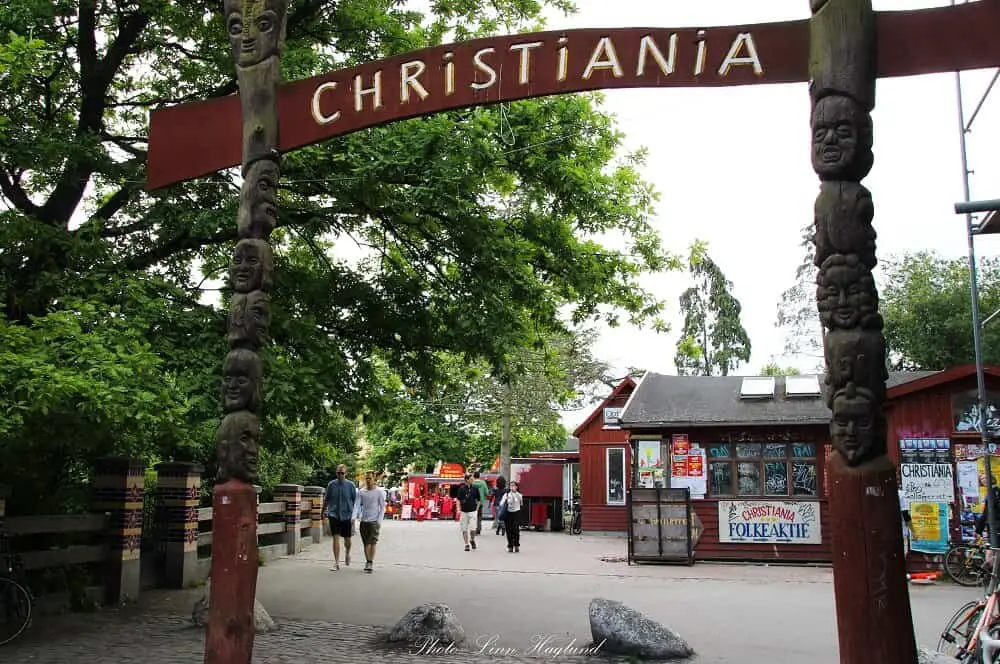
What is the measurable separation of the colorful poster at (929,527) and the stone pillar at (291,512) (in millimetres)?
13009

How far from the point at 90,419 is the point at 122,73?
24.2 feet

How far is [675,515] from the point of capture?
18547 mm

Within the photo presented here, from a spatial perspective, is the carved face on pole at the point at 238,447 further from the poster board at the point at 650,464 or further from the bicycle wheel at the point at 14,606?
the poster board at the point at 650,464

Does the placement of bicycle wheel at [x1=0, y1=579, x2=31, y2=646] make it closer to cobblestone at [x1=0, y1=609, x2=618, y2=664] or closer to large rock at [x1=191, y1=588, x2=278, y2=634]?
cobblestone at [x1=0, y1=609, x2=618, y2=664]

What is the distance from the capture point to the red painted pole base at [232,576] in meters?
5.36

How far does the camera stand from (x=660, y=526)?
18.6 m

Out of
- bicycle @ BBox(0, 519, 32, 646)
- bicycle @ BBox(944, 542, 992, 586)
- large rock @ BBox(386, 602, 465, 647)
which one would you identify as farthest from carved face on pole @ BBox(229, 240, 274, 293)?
bicycle @ BBox(944, 542, 992, 586)

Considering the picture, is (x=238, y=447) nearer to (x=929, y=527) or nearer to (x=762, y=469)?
(x=929, y=527)

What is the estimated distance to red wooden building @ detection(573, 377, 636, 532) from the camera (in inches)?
1183

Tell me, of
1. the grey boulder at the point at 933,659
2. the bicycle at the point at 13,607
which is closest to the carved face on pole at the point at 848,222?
the grey boulder at the point at 933,659

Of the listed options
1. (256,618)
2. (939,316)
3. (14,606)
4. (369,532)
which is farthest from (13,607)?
(939,316)

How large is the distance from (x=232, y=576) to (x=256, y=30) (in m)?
3.67

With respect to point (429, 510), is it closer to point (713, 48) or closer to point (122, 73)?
point (122, 73)

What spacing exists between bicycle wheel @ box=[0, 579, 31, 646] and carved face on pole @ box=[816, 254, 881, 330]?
8.91m
